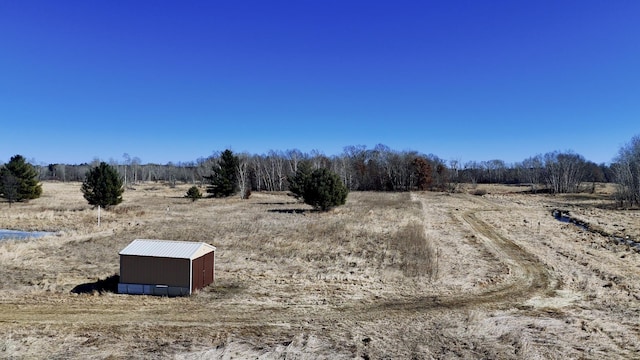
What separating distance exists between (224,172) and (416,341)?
189ft

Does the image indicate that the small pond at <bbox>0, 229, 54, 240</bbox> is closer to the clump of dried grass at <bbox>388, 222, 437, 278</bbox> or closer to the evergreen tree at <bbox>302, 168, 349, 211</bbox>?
the evergreen tree at <bbox>302, 168, 349, 211</bbox>

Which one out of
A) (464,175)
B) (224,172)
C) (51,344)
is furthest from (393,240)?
(464,175)

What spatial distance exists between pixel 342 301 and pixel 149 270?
7.22 metres

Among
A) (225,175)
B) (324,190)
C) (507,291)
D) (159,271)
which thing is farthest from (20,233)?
(507,291)

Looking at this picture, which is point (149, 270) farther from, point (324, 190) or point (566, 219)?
point (566, 219)

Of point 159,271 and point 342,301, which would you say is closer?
point 342,301

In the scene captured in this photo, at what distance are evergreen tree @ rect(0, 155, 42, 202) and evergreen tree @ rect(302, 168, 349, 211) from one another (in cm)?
3684

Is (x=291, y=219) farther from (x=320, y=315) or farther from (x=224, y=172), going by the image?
(x=224, y=172)

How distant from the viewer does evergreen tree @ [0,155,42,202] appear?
49656 millimetres

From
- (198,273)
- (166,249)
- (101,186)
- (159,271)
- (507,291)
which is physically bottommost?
(507,291)

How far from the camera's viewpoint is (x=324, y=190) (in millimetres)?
42781

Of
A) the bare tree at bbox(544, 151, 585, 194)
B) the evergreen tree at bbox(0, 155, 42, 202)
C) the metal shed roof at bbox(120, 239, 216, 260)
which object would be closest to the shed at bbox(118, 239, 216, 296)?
the metal shed roof at bbox(120, 239, 216, 260)

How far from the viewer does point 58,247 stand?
24.2 metres

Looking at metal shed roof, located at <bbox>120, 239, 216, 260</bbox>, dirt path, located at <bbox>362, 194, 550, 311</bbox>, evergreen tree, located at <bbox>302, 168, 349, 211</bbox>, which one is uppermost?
evergreen tree, located at <bbox>302, 168, 349, 211</bbox>
